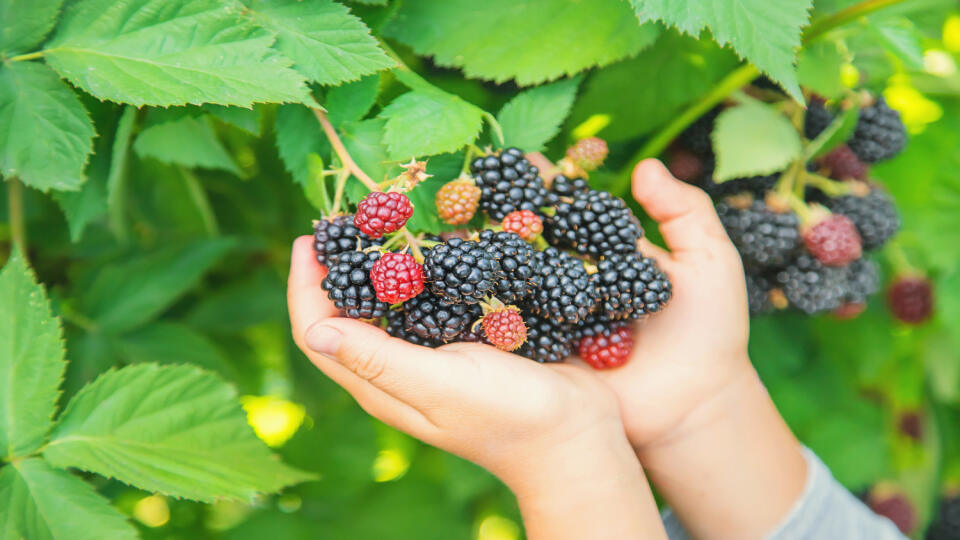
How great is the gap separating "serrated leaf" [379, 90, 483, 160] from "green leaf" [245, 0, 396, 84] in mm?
90

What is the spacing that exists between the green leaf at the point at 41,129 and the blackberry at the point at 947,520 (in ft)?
10.0

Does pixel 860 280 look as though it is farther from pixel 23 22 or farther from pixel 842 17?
pixel 23 22

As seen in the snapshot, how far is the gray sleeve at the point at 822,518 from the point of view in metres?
1.45

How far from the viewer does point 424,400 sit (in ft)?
3.31

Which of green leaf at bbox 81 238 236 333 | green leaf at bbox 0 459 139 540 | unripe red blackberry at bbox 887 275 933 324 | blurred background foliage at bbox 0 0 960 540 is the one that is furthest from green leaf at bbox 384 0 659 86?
unripe red blackberry at bbox 887 275 933 324

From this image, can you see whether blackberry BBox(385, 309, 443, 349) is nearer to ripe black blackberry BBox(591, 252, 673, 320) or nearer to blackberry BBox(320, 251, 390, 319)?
blackberry BBox(320, 251, 390, 319)

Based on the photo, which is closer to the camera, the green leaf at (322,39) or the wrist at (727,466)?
the green leaf at (322,39)

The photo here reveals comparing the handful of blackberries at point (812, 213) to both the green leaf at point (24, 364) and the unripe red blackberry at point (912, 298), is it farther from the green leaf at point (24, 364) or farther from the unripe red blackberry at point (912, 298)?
the green leaf at point (24, 364)

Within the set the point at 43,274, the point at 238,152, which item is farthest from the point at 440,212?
the point at 43,274

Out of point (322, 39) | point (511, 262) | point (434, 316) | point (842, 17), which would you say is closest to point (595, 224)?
point (511, 262)

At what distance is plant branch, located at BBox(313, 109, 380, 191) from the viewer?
3.39 ft

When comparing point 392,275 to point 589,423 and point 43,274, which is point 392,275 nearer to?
point 589,423

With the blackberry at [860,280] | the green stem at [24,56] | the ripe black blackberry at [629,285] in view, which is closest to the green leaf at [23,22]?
the green stem at [24,56]

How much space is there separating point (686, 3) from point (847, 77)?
3.04ft
